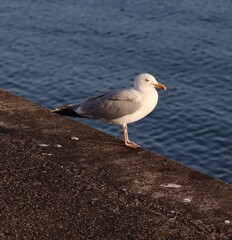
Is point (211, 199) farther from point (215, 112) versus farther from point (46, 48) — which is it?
point (46, 48)

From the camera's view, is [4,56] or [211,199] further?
[4,56]

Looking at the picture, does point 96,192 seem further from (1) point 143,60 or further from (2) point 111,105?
(1) point 143,60

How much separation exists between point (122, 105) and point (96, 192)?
8.13 ft

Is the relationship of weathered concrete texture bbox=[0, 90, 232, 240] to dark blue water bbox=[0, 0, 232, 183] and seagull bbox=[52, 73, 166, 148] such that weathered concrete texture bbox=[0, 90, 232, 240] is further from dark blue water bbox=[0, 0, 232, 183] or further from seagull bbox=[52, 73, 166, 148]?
dark blue water bbox=[0, 0, 232, 183]

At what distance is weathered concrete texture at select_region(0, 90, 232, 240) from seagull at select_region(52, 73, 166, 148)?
0.35 metres

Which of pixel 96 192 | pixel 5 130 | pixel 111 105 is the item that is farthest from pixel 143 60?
pixel 96 192

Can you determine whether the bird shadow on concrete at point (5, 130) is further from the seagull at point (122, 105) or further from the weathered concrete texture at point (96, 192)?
the seagull at point (122, 105)

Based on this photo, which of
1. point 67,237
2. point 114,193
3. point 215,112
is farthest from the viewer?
point 215,112

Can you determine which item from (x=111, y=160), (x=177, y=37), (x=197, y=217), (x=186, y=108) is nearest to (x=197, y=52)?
(x=177, y=37)

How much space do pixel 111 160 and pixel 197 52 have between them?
1683 centimetres

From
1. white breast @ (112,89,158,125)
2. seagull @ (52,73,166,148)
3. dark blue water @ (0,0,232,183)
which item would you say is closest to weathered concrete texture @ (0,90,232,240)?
seagull @ (52,73,166,148)

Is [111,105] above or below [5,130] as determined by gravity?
above

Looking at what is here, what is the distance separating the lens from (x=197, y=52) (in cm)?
2611

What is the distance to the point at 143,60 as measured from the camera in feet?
84.3
